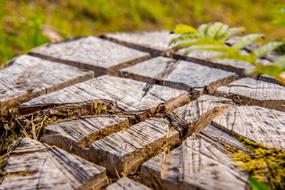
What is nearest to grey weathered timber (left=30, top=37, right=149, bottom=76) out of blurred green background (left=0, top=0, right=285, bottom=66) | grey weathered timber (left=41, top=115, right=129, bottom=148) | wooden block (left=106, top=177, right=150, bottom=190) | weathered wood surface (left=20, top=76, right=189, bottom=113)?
weathered wood surface (left=20, top=76, right=189, bottom=113)

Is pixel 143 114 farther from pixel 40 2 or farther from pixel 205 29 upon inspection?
pixel 40 2

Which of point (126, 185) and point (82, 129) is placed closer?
point (126, 185)

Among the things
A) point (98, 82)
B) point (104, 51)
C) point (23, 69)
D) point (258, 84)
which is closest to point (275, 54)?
point (258, 84)

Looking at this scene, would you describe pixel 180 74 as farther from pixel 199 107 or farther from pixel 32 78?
pixel 32 78

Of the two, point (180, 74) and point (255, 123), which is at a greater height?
point (180, 74)

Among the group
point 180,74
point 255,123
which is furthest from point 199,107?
point 180,74

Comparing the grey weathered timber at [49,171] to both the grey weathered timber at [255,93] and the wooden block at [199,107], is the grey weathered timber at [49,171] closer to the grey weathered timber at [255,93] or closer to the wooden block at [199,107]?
the wooden block at [199,107]
